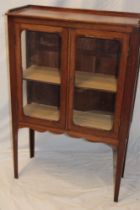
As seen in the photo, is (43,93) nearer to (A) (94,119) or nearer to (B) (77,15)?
(A) (94,119)

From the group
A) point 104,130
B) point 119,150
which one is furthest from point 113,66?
point 119,150

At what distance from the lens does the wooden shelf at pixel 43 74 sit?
1.63 metres

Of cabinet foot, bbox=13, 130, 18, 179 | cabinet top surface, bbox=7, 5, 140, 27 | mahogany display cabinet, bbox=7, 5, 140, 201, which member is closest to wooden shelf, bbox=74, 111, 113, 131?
mahogany display cabinet, bbox=7, 5, 140, 201

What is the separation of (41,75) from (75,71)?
20cm

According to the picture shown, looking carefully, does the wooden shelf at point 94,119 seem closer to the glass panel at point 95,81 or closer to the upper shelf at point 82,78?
the glass panel at point 95,81

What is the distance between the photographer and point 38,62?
69.2 inches

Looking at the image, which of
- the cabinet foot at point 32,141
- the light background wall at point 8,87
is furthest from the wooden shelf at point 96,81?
the cabinet foot at point 32,141

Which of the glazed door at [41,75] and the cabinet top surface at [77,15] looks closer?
the cabinet top surface at [77,15]

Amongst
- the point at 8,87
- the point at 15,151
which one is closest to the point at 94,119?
the point at 15,151

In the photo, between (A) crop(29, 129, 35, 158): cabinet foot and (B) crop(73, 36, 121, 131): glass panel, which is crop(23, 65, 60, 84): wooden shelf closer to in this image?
(B) crop(73, 36, 121, 131): glass panel

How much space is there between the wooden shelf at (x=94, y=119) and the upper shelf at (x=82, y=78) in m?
0.19

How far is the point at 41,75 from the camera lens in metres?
1.66

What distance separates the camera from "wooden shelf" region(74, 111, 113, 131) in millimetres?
1643

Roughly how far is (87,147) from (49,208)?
0.64 metres
